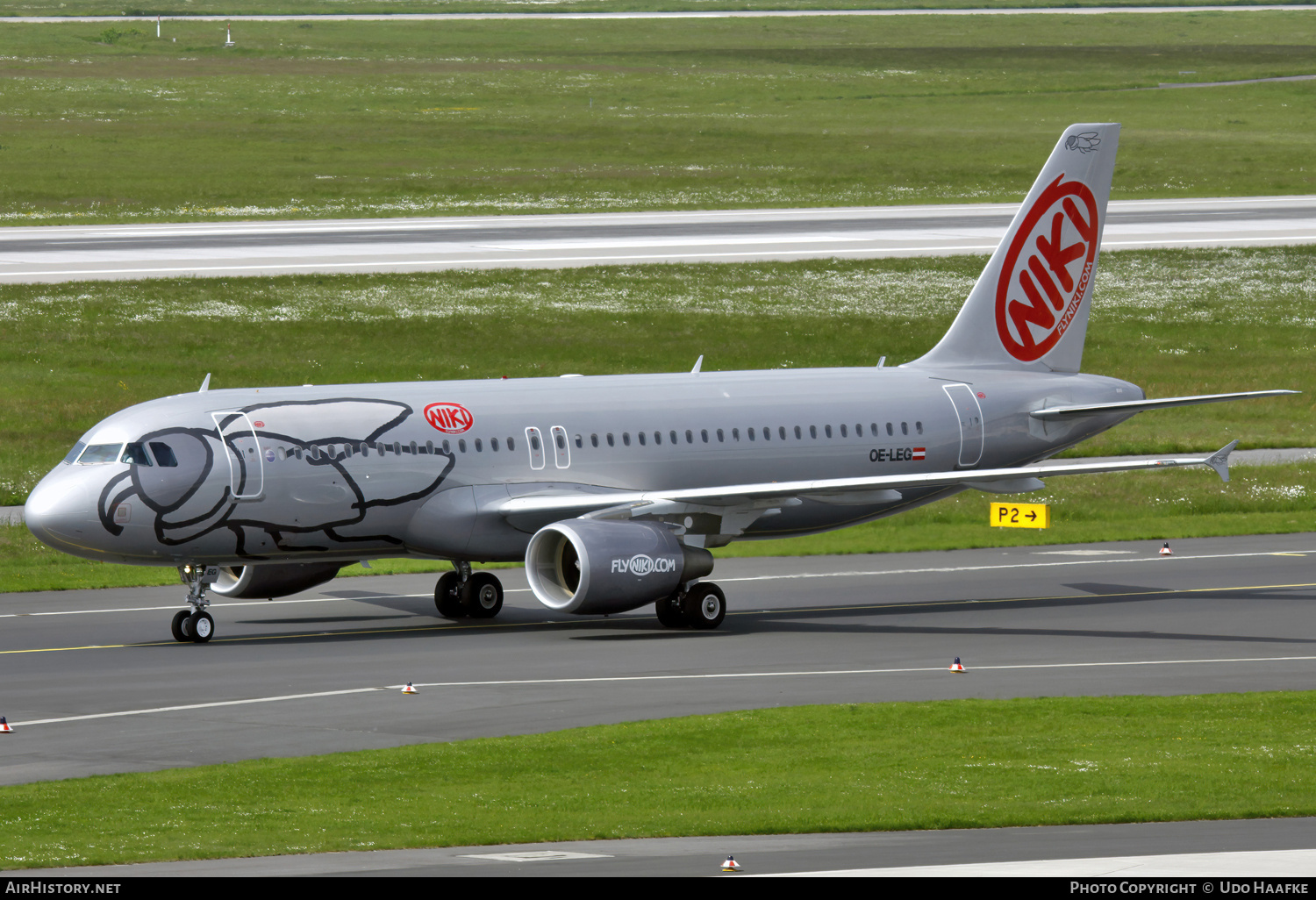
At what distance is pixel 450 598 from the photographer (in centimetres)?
3991

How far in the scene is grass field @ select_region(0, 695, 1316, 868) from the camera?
20234 mm

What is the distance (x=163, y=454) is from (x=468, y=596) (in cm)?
752

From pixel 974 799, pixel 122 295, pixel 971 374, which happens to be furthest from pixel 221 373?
pixel 974 799

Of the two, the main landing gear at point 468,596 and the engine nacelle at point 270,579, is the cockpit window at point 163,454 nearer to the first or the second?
the engine nacelle at point 270,579

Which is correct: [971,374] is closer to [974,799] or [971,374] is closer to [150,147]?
[974,799]

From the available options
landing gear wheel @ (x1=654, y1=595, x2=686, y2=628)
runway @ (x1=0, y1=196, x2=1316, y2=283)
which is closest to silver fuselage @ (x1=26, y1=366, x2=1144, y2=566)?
landing gear wheel @ (x1=654, y1=595, x2=686, y2=628)

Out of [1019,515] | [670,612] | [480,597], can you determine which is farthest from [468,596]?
[1019,515]

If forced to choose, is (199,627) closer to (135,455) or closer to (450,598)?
(135,455)

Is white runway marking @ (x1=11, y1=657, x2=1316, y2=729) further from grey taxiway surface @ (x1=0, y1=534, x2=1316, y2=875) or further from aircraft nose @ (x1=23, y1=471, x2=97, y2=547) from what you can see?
aircraft nose @ (x1=23, y1=471, x2=97, y2=547)

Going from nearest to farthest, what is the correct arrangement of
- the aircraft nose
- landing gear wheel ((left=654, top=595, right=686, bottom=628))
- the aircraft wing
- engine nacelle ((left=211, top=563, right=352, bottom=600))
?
the aircraft nose, the aircraft wing, landing gear wheel ((left=654, top=595, right=686, bottom=628)), engine nacelle ((left=211, top=563, right=352, bottom=600))

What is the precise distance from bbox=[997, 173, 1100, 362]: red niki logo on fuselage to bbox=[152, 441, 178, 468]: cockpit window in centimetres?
1981

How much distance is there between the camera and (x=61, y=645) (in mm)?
35250

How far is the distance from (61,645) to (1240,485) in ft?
116
